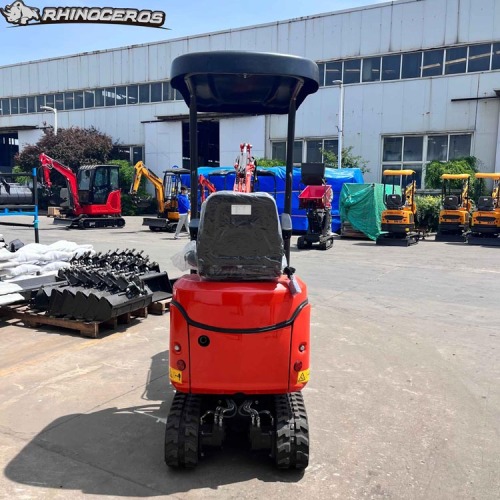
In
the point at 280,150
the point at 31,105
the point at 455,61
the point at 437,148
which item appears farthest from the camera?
the point at 31,105

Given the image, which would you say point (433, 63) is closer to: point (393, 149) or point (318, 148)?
point (393, 149)

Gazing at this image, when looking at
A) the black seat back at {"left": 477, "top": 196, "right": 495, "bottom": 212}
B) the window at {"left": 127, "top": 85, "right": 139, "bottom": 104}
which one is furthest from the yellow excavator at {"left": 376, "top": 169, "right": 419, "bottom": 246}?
the window at {"left": 127, "top": 85, "right": 139, "bottom": 104}

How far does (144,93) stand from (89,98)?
523 centimetres

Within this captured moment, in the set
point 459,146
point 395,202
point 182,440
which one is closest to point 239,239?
point 182,440

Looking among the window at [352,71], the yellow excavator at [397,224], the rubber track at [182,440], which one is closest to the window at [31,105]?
the window at [352,71]

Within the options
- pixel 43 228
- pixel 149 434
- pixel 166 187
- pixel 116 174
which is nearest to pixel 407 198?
pixel 166 187

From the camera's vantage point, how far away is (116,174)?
2270 centimetres

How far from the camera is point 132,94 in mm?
34594

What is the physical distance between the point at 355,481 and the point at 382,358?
249 centimetres

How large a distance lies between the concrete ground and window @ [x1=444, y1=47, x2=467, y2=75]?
65.2 feet

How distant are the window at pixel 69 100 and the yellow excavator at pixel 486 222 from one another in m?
30.5

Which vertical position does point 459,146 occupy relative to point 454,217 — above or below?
above

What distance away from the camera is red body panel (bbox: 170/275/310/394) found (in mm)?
Answer: 3123

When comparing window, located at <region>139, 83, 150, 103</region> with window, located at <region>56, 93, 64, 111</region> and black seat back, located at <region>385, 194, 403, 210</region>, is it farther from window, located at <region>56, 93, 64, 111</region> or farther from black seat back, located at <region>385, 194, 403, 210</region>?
black seat back, located at <region>385, 194, 403, 210</region>
